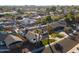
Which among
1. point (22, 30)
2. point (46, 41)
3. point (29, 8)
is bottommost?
point (46, 41)

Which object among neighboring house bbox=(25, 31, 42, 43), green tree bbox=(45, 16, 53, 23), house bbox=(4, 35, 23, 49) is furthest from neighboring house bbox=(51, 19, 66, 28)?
house bbox=(4, 35, 23, 49)

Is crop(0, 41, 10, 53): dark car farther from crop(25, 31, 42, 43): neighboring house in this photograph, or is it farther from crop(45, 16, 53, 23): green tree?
crop(45, 16, 53, 23): green tree

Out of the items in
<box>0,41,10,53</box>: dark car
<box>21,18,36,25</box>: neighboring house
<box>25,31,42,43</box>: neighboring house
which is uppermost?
<box>21,18,36,25</box>: neighboring house

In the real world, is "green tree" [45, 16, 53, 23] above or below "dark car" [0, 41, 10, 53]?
above

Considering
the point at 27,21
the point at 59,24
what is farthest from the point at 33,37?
the point at 59,24
